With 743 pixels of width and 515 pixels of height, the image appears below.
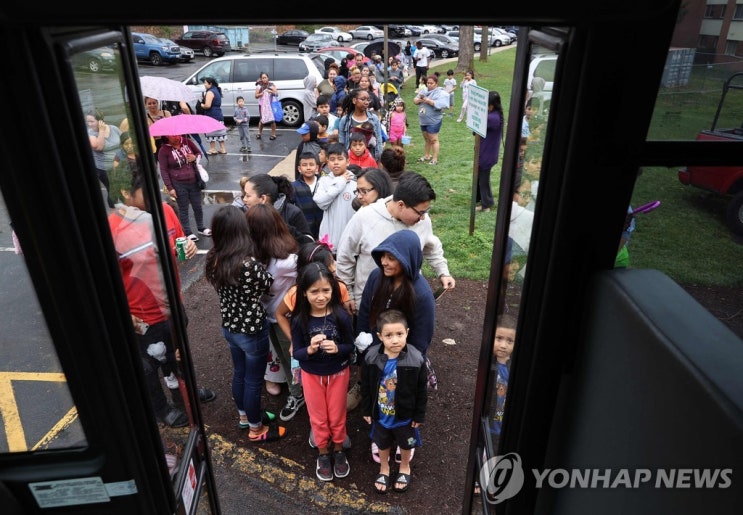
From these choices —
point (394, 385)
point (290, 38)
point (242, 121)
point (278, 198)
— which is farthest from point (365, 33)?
point (394, 385)

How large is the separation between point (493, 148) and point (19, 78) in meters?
7.10

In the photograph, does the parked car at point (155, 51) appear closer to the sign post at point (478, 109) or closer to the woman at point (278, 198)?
the sign post at point (478, 109)

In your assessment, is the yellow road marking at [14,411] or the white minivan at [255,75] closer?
the yellow road marking at [14,411]

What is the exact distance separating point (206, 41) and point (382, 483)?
29606 mm

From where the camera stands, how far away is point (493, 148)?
771cm

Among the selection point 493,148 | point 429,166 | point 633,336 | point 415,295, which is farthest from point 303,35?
point 633,336

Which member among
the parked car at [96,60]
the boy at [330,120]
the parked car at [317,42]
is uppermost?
the parked car at [96,60]

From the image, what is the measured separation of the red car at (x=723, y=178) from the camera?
1174 mm

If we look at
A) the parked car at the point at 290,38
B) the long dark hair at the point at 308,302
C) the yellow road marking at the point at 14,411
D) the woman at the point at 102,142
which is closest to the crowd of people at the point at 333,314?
the long dark hair at the point at 308,302

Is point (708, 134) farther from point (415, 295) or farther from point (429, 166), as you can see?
point (429, 166)

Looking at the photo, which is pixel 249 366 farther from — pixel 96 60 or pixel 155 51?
pixel 155 51

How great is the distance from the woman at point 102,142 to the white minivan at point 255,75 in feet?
40.1

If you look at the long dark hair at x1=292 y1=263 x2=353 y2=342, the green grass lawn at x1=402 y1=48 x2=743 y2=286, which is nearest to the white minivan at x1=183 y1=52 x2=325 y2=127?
the long dark hair at x1=292 y1=263 x2=353 y2=342

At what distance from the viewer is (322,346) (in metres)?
3.24
